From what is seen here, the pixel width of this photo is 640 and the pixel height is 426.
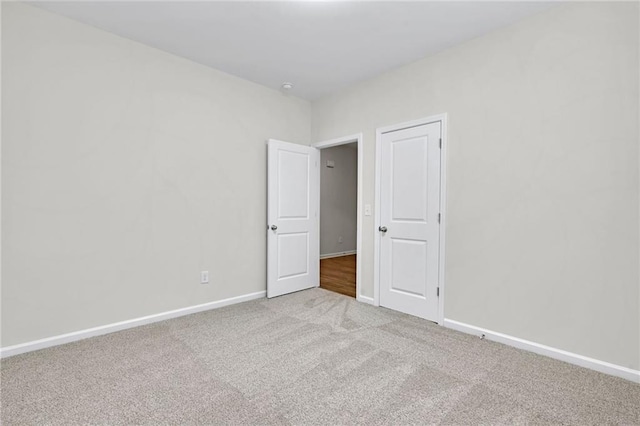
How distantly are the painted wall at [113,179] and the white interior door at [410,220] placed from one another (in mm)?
1587

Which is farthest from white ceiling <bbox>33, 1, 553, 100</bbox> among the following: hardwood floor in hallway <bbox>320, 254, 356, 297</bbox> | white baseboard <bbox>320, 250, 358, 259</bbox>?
white baseboard <bbox>320, 250, 358, 259</bbox>

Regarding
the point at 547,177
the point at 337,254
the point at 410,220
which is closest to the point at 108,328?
the point at 410,220

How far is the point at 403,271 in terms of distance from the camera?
3.29 meters

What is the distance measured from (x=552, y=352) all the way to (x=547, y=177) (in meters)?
1.32

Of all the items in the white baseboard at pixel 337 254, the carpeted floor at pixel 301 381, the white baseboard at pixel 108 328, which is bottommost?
the carpeted floor at pixel 301 381

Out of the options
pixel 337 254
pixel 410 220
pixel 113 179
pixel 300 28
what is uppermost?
pixel 300 28

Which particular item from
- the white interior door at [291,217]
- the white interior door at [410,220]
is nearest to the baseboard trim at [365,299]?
the white interior door at [410,220]

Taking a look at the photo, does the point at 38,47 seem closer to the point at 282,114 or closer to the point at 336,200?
the point at 282,114

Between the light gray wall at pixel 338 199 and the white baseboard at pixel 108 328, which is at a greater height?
the light gray wall at pixel 338 199

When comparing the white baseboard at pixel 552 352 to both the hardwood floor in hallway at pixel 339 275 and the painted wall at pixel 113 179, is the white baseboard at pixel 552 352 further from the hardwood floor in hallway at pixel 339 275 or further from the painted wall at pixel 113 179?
the painted wall at pixel 113 179

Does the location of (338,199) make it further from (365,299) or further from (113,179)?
(113,179)

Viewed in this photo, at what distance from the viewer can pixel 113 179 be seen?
9.04 ft

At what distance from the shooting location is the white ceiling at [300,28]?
2.35 metres

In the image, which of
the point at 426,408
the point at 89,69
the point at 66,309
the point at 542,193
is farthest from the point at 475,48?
the point at 66,309
